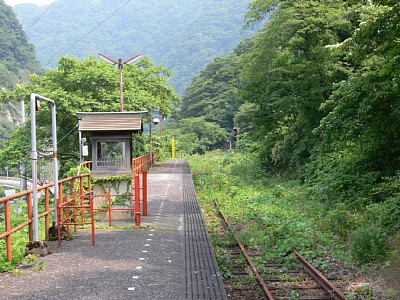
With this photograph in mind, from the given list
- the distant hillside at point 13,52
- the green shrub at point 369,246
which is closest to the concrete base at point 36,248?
the green shrub at point 369,246

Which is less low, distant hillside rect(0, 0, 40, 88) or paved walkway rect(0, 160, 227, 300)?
distant hillside rect(0, 0, 40, 88)

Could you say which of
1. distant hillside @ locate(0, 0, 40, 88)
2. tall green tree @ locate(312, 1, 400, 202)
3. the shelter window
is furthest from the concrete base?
distant hillside @ locate(0, 0, 40, 88)

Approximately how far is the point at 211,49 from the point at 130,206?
136 meters

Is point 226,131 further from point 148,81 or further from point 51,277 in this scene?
point 51,277

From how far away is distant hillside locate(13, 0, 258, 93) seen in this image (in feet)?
461

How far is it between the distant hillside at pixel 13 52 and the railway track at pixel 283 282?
6978 centimetres

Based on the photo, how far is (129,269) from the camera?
695cm

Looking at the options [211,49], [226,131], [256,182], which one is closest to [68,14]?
[211,49]

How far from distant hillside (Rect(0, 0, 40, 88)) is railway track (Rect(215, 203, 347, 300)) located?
6978 centimetres

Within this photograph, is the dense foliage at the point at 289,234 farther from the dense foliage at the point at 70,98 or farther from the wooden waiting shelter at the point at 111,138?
the dense foliage at the point at 70,98

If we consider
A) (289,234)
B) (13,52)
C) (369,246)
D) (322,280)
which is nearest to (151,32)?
(13,52)

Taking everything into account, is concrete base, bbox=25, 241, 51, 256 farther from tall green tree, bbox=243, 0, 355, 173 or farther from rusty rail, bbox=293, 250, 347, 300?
tall green tree, bbox=243, 0, 355, 173

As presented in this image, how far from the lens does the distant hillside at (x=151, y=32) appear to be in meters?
140

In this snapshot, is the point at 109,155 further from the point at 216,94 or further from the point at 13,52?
the point at 13,52
